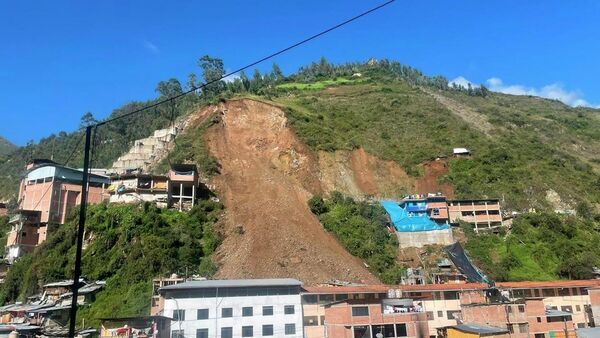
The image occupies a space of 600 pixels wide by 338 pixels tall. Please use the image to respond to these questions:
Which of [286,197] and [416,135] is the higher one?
[416,135]

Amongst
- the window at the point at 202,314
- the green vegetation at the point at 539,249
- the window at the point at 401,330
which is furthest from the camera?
the green vegetation at the point at 539,249

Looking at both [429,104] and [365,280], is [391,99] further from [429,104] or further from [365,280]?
[365,280]

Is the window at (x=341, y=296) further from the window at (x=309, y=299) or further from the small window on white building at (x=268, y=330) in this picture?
the small window on white building at (x=268, y=330)

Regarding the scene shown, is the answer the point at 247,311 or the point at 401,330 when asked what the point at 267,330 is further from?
the point at 401,330

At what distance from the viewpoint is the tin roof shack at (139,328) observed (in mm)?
25764

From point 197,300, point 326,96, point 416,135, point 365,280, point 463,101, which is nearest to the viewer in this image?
point 197,300

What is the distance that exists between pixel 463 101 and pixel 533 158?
3733 centimetres

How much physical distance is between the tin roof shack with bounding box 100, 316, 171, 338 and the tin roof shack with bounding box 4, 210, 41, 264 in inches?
729

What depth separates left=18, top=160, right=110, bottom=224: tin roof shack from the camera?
4666cm

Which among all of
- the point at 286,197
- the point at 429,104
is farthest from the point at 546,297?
the point at 429,104

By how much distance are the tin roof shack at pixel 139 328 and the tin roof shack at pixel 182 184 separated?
50.7 feet

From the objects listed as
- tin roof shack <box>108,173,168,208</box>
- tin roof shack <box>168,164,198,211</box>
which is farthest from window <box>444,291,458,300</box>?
tin roof shack <box>108,173,168,208</box>

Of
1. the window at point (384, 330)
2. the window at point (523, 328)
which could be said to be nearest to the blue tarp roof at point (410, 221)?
the window at point (523, 328)

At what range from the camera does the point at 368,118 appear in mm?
73688
